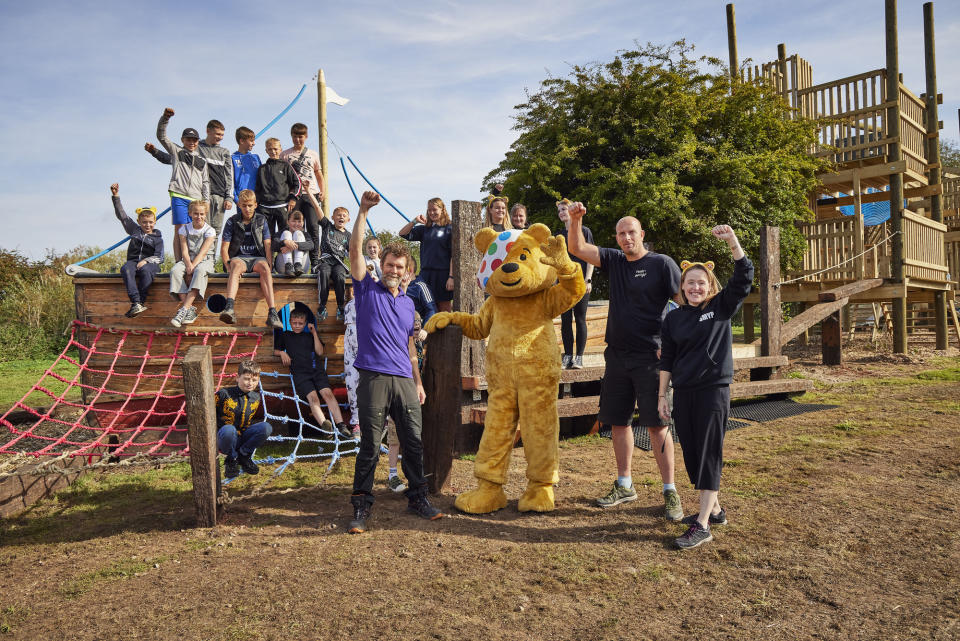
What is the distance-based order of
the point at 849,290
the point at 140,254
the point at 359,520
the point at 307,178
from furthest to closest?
the point at 849,290
the point at 307,178
the point at 140,254
the point at 359,520

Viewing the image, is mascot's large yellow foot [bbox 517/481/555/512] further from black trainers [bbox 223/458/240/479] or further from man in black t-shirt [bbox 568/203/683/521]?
black trainers [bbox 223/458/240/479]

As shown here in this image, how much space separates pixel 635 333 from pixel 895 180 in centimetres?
1234

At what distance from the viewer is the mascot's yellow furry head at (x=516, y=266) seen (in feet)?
14.1

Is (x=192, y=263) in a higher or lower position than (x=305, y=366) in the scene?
higher

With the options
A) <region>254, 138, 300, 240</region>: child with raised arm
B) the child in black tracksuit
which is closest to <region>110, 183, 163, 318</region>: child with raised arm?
<region>254, 138, 300, 240</region>: child with raised arm

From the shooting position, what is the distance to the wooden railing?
1333cm

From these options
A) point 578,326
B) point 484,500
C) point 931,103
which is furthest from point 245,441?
point 931,103

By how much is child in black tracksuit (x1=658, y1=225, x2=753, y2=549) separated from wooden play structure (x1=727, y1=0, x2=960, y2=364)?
354 inches

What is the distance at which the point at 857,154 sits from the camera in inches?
592

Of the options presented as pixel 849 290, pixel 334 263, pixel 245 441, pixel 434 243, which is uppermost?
pixel 434 243

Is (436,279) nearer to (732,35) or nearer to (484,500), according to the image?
→ (484,500)

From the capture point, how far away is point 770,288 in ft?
30.6

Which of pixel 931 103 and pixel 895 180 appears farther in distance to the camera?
pixel 931 103

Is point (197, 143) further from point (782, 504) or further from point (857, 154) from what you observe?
point (857, 154)
